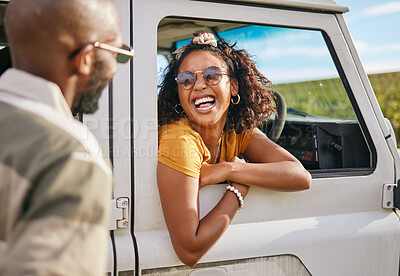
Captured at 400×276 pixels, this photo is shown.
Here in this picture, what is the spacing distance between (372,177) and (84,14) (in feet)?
5.20

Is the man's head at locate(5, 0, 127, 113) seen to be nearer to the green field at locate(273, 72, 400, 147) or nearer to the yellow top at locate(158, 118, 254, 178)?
the yellow top at locate(158, 118, 254, 178)

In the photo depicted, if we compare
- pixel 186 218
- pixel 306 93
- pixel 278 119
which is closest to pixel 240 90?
pixel 278 119

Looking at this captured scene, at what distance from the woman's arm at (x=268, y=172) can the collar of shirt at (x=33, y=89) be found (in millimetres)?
904

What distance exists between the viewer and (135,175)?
1592mm

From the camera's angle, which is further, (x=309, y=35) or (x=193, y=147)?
(x=309, y=35)

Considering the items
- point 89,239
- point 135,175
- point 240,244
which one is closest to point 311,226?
point 240,244

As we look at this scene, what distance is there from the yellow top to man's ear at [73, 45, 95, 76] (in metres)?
0.73

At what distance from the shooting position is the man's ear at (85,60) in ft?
3.04

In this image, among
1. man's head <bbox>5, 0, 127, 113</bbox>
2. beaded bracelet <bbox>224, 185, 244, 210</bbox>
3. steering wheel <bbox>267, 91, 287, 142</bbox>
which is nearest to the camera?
man's head <bbox>5, 0, 127, 113</bbox>

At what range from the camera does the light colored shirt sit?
76 centimetres

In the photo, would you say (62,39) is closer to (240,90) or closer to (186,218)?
(186,218)

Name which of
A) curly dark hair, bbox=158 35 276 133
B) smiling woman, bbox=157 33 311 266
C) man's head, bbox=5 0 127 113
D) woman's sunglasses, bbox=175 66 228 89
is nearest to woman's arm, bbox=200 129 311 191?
smiling woman, bbox=157 33 311 266

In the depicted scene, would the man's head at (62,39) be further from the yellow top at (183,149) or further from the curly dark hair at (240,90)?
the curly dark hair at (240,90)

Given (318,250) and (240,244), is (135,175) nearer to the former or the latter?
(240,244)
